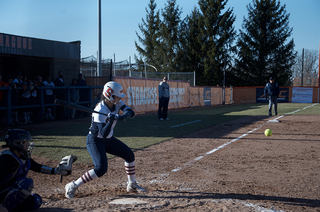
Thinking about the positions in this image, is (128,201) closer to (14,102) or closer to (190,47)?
(14,102)

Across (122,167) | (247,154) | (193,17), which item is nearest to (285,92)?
(193,17)

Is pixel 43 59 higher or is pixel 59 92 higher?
pixel 43 59

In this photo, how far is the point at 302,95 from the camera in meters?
36.3

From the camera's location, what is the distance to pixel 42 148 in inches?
335

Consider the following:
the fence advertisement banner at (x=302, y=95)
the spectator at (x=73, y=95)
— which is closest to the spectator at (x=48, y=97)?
the spectator at (x=73, y=95)

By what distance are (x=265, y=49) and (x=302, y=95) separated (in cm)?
1505

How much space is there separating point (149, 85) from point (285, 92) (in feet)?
71.2

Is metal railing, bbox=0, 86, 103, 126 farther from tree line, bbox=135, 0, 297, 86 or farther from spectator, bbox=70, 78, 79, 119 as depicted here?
tree line, bbox=135, 0, 297, 86

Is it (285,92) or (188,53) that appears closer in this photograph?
(285,92)

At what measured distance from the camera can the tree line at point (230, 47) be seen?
161 ft

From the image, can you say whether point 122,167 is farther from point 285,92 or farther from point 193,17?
point 193,17

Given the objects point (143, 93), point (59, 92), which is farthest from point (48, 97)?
point (143, 93)

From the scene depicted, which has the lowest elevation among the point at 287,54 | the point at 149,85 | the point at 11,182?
the point at 11,182

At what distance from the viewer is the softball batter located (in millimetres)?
4535
